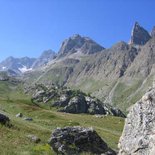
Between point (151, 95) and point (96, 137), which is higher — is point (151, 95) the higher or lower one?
the higher one

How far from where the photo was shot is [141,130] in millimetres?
19688

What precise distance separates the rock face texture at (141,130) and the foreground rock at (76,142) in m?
6.63

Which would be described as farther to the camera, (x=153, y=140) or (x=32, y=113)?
(x=32, y=113)

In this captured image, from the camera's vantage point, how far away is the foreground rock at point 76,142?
88.3 ft

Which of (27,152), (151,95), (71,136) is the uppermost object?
(151,95)

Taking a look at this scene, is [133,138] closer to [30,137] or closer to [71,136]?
[71,136]

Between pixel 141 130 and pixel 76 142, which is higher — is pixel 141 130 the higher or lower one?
the higher one

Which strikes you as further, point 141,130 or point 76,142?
point 76,142

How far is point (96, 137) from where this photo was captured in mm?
29219

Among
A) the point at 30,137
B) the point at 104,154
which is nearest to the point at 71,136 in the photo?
the point at 104,154

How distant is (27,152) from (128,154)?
860 cm

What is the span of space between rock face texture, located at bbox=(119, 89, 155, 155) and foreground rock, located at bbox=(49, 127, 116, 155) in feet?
21.7

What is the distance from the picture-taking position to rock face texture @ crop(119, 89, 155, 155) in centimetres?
1902

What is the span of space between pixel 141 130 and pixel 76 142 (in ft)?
29.4
